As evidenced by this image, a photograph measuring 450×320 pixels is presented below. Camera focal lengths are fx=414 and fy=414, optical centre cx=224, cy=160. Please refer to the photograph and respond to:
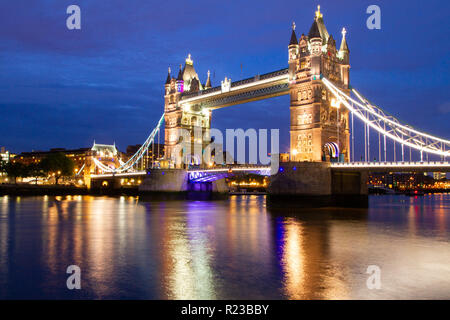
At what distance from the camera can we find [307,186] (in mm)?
30484

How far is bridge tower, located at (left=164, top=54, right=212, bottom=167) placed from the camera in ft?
167

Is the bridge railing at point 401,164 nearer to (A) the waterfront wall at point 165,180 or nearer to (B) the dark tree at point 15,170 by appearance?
(A) the waterfront wall at point 165,180

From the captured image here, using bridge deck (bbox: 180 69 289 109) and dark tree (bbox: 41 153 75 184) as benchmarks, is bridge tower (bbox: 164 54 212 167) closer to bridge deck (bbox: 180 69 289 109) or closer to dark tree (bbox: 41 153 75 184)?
bridge deck (bbox: 180 69 289 109)

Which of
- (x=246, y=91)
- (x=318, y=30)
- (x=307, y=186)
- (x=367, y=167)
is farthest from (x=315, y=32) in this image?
(x=307, y=186)

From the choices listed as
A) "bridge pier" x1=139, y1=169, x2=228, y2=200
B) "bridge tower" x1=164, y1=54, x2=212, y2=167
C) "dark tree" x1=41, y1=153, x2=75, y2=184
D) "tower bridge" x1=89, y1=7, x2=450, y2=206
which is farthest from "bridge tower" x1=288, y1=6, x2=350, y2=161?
"dark tree" x1=41, y1=153, x2=75, y2=184

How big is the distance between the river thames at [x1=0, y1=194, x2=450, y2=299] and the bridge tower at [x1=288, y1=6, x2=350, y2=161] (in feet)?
50.4

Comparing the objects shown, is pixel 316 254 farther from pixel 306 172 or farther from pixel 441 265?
pixel 306 172

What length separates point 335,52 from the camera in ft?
116

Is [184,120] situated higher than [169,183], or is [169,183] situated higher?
[184,120]

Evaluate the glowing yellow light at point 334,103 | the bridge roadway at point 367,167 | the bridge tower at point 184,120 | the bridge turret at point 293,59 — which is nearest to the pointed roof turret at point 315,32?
the bridge turret at point 293,59

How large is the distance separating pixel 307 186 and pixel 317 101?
7370 millimetres

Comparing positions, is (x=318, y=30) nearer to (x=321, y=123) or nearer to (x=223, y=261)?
(x=321, y=123)

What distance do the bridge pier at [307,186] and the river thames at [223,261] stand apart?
11.0m
